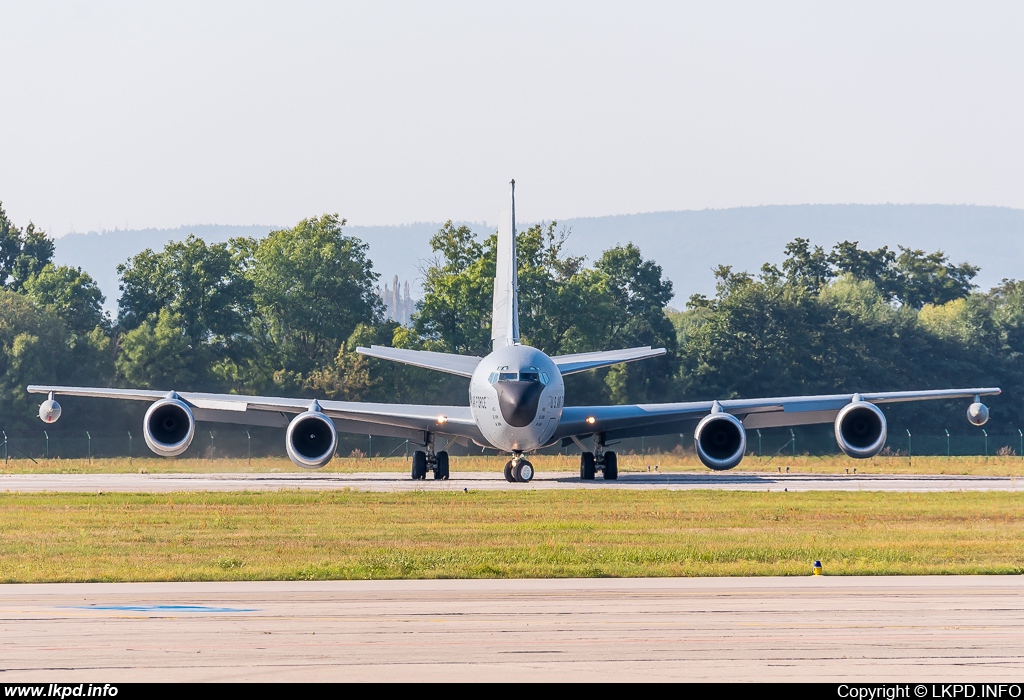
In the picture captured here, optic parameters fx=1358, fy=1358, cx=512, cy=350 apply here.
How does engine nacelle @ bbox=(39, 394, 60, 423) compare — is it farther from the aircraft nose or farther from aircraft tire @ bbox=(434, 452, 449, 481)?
the aircraft nose

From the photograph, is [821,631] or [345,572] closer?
[821,631]

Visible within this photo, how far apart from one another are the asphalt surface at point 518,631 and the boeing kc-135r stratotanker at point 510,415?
21.3 m

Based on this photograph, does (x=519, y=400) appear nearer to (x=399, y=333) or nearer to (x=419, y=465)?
(x=419, y=465)

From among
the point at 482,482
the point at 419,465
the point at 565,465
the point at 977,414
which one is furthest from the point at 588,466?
the point at 977,414

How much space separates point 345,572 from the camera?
18188mm

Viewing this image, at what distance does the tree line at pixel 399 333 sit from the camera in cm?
7519

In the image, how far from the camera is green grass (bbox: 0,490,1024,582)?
1872 centimetres

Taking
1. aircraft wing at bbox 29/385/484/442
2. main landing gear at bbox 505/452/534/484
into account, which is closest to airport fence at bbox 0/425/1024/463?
aircraft wing at bbox 29/385/484/442

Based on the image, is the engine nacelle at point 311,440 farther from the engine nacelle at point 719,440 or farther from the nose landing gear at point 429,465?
the engine nacelle at point 719,440

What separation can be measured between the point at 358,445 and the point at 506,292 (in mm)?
27168

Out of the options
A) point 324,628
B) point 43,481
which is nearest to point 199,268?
point 43,481

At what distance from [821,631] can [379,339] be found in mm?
A: 72052

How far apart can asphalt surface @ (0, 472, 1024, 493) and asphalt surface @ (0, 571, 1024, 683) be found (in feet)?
66.9

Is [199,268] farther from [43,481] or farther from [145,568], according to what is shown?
[145,568]
